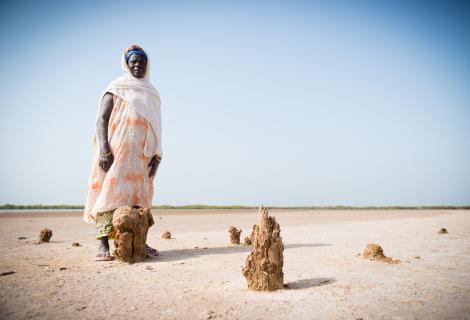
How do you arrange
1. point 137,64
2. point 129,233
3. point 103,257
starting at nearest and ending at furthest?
point 129,233, point 103,257, point 137,64

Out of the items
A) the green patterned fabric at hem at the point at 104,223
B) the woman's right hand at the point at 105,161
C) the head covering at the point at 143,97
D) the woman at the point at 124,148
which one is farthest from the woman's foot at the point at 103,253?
the head covering at the point at 143,97

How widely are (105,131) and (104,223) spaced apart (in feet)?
5.86

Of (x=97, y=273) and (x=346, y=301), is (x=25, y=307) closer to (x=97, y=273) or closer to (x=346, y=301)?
(x=97, y=273)

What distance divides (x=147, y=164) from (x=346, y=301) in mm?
4529

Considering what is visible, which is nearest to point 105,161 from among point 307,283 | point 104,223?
point 104,223

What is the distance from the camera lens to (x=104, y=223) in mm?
5594

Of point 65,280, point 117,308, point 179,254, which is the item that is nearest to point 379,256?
point 179,254

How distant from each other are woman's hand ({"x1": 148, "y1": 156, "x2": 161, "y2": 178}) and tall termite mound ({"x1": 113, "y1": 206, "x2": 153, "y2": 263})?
1.13m

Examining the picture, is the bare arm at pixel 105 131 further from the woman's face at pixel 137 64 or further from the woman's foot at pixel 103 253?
the woman's foot at pixel 103 253

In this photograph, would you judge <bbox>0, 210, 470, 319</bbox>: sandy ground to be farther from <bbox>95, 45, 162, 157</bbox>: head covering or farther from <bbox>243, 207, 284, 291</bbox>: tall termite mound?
<bbox>95, 45, 162, 157</bbox>: head covering

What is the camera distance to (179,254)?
6363 millimetres

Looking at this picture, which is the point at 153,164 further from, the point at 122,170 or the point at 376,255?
the point at 376,255

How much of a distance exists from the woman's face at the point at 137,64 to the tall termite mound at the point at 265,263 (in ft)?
14.4

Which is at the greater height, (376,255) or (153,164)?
(153,164)
